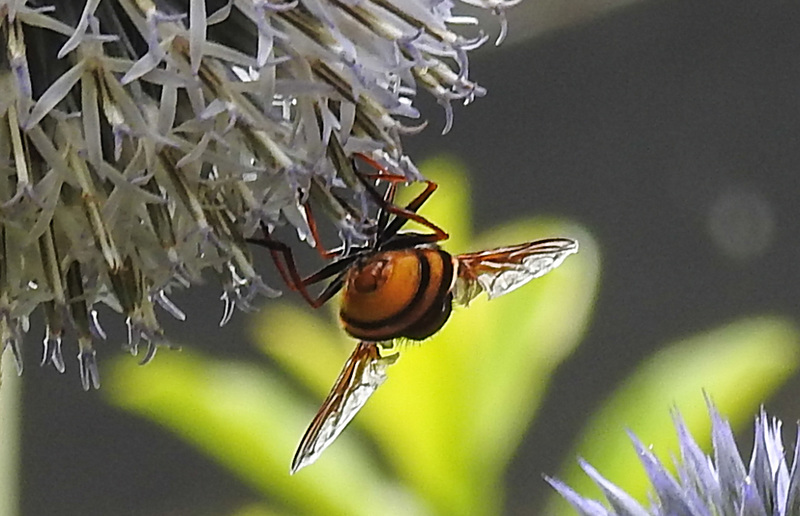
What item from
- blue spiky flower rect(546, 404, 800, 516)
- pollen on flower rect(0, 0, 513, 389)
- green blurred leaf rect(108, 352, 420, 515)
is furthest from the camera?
green blurred leaf rect(108, 352, 420, 515)

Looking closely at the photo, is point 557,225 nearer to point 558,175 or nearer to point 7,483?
point 558,175

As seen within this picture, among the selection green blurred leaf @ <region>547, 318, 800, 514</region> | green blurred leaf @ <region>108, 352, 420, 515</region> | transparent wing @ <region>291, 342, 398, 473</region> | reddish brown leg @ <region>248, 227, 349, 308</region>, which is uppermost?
reddish brown leg @ <region>248, 227, 349, 308</region>

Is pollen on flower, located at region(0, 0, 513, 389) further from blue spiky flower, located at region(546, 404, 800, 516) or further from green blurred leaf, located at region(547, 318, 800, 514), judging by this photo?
green blurred leaf, located at region(547, 318, 800, 514)

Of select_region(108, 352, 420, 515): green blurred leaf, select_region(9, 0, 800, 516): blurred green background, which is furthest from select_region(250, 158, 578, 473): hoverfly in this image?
select_region(108, 352, 420, 515): green blurred leaf

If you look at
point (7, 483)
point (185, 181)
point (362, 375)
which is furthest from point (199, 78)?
point (7, 483)

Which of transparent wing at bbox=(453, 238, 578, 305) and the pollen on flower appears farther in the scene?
transparent wing at bbox=(453, 238, 578, 305)
